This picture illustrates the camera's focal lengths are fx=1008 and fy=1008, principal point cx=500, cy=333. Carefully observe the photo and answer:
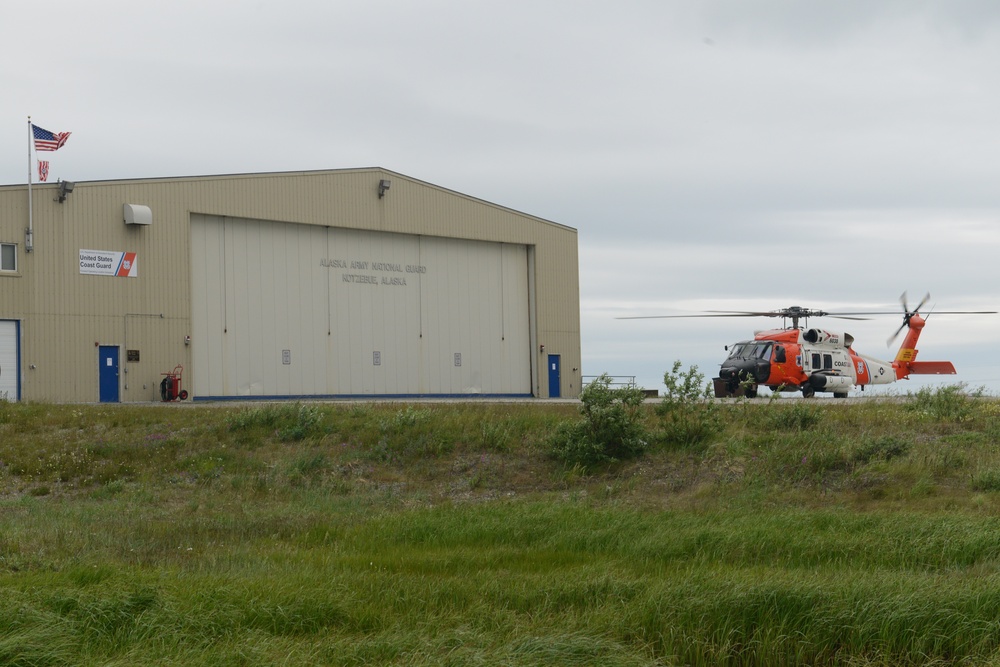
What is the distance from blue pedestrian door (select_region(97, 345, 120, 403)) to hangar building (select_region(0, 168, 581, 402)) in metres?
0.04

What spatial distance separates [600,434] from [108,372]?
63.2 ft

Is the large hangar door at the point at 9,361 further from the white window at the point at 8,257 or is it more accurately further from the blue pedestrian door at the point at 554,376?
the blue pedestrian door at the point at 554,376

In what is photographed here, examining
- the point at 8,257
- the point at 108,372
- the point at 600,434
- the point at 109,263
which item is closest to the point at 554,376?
the point at 108,372

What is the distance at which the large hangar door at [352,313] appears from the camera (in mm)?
33062

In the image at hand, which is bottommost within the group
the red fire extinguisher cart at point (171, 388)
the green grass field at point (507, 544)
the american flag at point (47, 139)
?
the green grass field at point (507, 544)

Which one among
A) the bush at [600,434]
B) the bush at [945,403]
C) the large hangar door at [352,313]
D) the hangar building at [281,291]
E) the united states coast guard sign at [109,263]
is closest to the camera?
the bush at [600,434]

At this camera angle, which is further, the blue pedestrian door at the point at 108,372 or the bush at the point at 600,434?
the blue pedestrian door at the point at 108,372

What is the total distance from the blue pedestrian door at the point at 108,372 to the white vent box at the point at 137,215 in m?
3.84

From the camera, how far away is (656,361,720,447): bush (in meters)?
16.8

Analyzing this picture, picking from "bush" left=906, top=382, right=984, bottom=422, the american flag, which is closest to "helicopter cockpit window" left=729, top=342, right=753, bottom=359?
"bush" left=906, top=382, right=984, bottom=422

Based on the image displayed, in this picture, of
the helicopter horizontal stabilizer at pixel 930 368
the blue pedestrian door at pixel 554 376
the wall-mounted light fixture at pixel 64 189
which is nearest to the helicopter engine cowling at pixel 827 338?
the helicopter horizontal stabilizer at pixel 930 368

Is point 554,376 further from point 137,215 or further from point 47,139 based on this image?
point 47,139

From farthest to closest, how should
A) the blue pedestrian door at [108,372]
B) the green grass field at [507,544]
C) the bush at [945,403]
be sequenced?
the blue pedestrian door at [108,372] < the bush at [945,403] < the green grass field at [507,544]

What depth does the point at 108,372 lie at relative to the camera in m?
30.2
